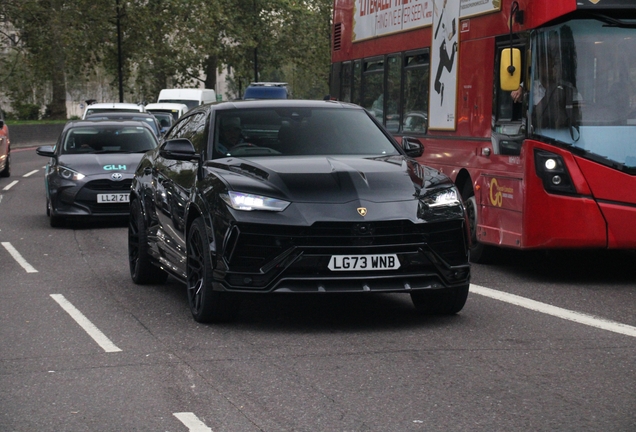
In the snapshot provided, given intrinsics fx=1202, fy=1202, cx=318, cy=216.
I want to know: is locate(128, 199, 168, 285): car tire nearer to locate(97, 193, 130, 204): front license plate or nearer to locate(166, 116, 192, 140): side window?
locate(166, 116, 192, 140): side window

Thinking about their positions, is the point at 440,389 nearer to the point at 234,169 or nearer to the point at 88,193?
the point at 234,169

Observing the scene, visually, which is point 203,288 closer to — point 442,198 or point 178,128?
point 442,198

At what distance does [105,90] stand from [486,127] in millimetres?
119825

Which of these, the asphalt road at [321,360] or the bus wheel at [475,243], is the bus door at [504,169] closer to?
the bus wheel at [475,243]

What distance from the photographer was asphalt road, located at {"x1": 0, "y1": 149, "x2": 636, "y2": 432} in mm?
5715

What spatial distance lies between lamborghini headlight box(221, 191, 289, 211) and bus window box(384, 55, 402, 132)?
290 inches

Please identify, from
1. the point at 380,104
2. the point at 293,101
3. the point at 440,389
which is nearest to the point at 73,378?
the point at 440,389

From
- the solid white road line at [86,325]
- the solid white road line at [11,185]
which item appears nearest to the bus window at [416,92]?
the solid white road line at [86,325]

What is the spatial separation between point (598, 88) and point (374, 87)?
6332 millimetres

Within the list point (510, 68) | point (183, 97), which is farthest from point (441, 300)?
point (183, 97)

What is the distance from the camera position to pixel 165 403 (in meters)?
6.02

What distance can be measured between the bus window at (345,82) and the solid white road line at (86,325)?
860cm

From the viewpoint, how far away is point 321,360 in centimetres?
711

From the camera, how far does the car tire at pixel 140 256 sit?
34.7ft
